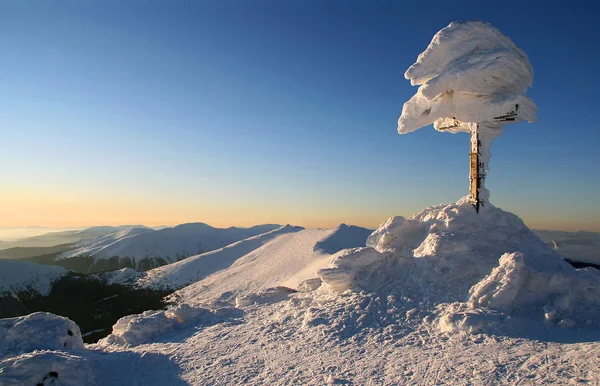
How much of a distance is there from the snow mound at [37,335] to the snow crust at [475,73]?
1685cm

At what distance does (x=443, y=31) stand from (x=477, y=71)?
91.1 inches

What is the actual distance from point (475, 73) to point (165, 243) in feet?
261

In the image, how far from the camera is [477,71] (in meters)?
14.8

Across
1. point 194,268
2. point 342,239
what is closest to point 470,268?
point 342,239

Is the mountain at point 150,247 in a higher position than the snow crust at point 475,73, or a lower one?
lower

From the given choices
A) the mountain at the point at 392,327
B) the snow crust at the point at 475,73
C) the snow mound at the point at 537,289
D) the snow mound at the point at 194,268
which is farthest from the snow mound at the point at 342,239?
the snow mound at the point at 537,289

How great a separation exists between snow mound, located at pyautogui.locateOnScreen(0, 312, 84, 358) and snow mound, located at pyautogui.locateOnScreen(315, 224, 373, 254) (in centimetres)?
2949

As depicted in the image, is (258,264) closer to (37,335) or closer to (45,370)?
(37,335)

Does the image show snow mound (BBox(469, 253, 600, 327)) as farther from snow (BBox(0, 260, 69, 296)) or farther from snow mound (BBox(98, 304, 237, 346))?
snow (BBox(0, 260, 69, 296))

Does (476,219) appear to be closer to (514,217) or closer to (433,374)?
(514,217)

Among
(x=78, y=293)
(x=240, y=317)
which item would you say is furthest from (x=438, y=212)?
(x=78, y=293)

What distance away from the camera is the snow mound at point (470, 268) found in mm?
11562

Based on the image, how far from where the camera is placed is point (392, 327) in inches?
462

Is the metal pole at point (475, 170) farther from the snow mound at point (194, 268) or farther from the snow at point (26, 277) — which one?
the snow at point (26, 277)
